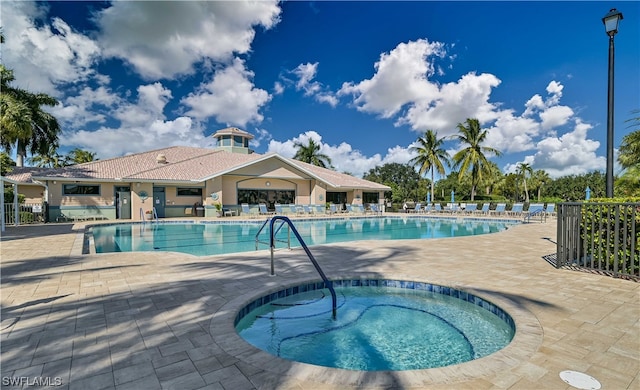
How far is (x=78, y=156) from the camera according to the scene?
38.4 metres

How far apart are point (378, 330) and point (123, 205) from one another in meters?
22.0

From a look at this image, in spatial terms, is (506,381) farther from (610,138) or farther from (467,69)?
(467,69)

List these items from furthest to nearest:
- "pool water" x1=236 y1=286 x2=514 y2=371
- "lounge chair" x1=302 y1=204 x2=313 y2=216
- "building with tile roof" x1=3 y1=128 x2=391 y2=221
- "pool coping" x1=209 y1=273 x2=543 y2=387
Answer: "lounge chair" x1=302 y1=204 x2=313 y2=216
"building with tile roof" x1=3 y1=128 x2=391 y2=221
"pool water" x1=236 y1=286 x2=514 y2=371
"pool coping" x1=209 y1=273 x2=543 y2=387

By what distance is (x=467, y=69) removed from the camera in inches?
979

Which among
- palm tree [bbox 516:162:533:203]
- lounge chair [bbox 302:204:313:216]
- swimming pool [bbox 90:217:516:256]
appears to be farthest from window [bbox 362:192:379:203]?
palm tree [bbox 516:162:533:203]

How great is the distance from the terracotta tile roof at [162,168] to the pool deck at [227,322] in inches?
571

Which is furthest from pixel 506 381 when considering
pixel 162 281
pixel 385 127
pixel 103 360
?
pixel 385 127

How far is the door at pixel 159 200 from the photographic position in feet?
71.8

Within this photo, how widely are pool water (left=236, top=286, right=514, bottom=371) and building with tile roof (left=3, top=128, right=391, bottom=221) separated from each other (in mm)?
18870

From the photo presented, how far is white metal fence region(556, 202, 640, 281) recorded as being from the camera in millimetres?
5574

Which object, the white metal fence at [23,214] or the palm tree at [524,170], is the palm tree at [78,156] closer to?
the white metal fence at [23,214]

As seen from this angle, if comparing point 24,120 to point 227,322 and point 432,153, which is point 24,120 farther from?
point 432,153

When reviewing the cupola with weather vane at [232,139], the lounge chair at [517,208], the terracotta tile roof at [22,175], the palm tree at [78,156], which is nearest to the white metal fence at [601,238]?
the lounge chair at [517,208]

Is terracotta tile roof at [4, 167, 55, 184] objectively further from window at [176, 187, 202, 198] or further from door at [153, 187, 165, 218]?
window at [176, 187, 202, 198]
